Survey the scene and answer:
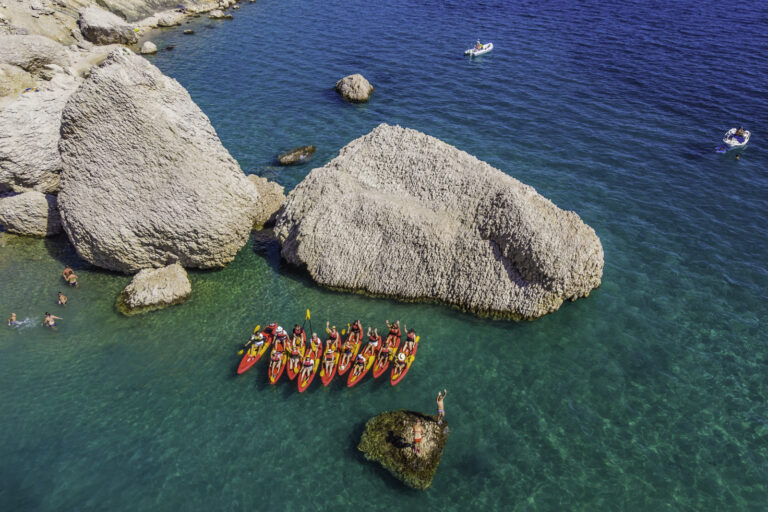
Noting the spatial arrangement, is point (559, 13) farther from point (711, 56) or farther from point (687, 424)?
point (687, 424)

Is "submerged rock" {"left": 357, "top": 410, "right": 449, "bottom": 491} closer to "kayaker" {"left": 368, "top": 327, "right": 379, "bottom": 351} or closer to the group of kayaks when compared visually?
the group of kayaks

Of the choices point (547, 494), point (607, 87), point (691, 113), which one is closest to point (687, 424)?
point (547, 494)

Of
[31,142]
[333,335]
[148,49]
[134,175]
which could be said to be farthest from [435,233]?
[148,49]

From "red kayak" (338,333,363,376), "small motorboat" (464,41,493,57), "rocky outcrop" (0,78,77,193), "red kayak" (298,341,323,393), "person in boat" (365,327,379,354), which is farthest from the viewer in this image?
"small motorboat" (464,41,493,57)

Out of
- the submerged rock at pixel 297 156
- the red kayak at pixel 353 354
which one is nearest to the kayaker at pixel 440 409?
the red kayak at pixel 353 354

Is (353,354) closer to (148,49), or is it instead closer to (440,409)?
(440,409)

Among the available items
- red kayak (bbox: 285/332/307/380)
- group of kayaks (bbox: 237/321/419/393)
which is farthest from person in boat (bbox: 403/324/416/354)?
red kayak (bbox: 285/332/307/380)

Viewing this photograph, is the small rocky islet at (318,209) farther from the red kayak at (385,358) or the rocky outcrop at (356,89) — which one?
the rocky outcrop at (356,89)

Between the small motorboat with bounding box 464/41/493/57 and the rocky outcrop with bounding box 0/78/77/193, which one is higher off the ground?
the small motorboat with bounding box 464/41/493/57
